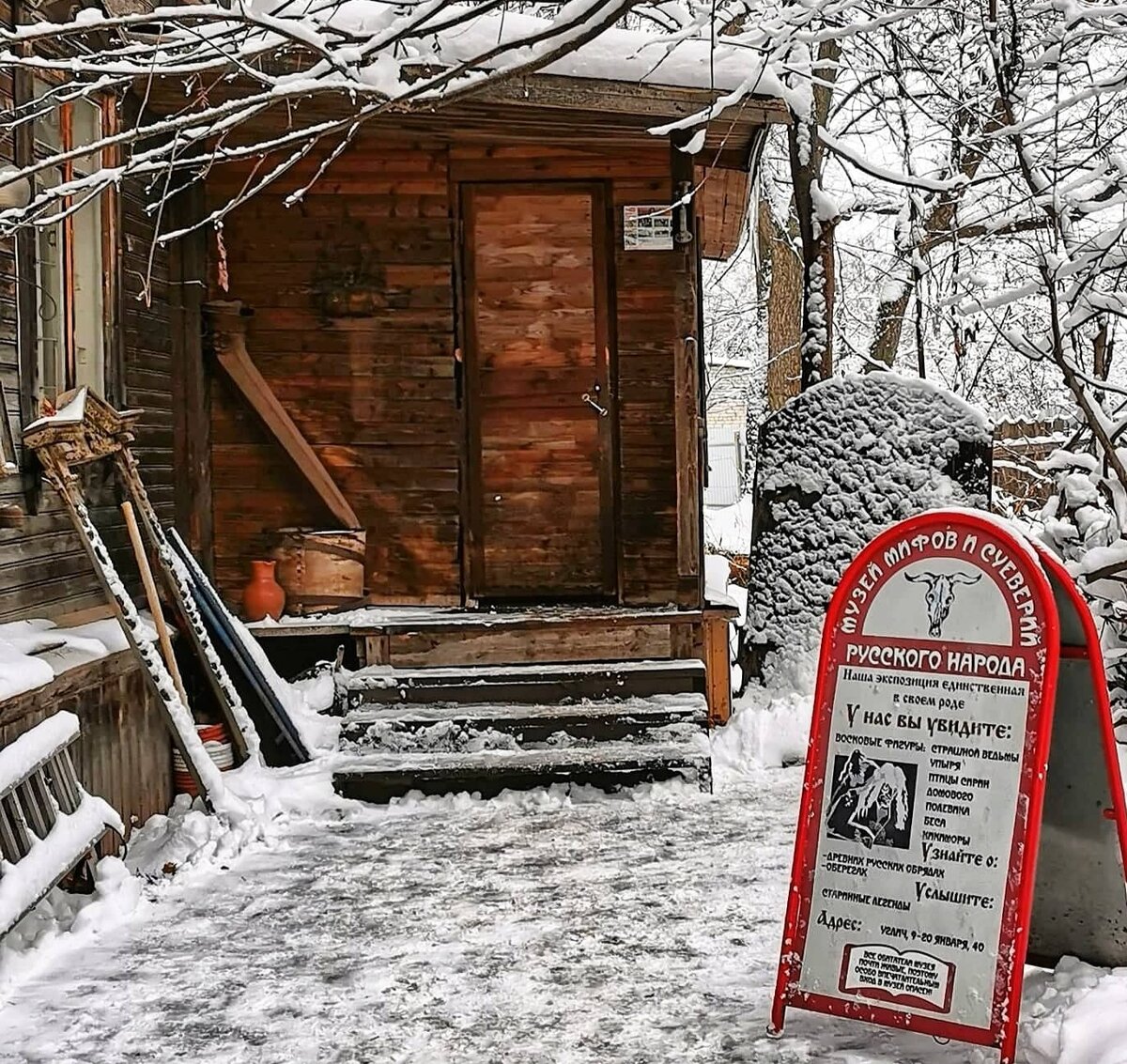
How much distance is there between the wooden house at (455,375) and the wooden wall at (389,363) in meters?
0.01

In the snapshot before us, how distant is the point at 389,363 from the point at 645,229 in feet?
5.39

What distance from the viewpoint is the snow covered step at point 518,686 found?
6641mm

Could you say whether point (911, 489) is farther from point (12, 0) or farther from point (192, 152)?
point (12, 0)

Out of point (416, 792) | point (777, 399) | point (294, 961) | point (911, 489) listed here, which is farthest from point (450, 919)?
point (777, 399)

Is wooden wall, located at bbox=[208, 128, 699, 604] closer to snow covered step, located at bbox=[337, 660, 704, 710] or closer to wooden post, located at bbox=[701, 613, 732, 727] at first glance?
wooden post, located at bbox=[701, 613, 732, 727]

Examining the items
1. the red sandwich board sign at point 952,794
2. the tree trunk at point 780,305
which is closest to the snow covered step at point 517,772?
the red sandwich board sign at point 952,794

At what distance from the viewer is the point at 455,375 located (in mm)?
7465

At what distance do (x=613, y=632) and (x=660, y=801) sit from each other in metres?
1.16

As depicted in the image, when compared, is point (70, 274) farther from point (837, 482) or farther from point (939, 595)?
point (939, 595)

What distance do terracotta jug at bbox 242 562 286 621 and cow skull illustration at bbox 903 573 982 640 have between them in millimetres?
4601

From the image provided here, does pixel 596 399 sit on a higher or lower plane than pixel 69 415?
higher

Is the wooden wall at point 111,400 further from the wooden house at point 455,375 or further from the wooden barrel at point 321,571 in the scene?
the wooden barrel at point 321,571

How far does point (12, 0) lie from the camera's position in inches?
219

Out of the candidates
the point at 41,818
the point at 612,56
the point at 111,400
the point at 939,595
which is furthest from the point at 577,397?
the point at 939,595
